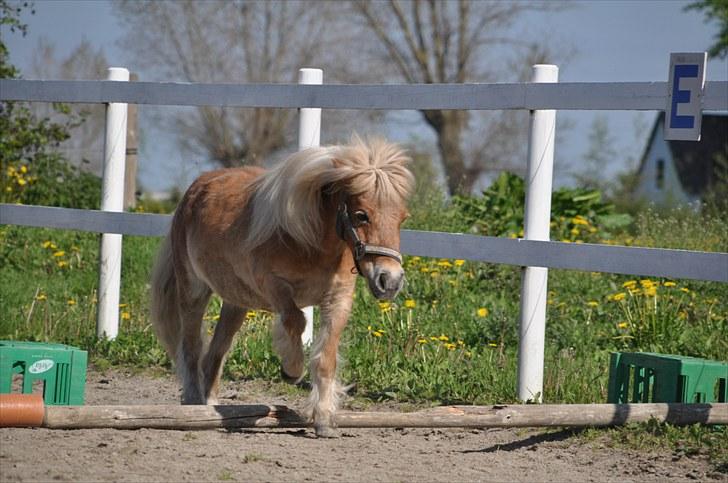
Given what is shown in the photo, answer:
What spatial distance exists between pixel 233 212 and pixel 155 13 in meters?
24.4

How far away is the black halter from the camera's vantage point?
16.6ft

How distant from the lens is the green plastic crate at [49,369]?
5715mm

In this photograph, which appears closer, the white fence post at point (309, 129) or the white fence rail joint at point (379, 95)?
the white fence rail joint at point (379, 95)

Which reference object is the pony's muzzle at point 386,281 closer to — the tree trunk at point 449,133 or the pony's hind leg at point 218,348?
the pony's hind leg at point 218,348

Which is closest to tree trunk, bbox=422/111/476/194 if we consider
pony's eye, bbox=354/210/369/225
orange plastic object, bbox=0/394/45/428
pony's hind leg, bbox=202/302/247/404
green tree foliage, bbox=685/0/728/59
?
green tree foliage, bbox=685/0/728/59

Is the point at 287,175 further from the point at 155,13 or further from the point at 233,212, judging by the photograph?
the point at 155,13

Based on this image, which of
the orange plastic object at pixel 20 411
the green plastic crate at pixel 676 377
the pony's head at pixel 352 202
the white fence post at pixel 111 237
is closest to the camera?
the orange plastic object at pixel 20 411

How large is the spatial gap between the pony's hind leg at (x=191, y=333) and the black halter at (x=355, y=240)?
1.56 m

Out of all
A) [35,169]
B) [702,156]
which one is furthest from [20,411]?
[702,156]

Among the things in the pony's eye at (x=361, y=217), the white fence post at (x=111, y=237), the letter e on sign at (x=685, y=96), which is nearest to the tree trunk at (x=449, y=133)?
the white fence post at (x=111, y=237)

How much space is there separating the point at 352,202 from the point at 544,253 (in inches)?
60.5

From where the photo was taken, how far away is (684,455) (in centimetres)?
541

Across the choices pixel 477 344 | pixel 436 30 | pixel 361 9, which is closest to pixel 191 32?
pixel 361 9

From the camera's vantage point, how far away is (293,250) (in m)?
5.64
